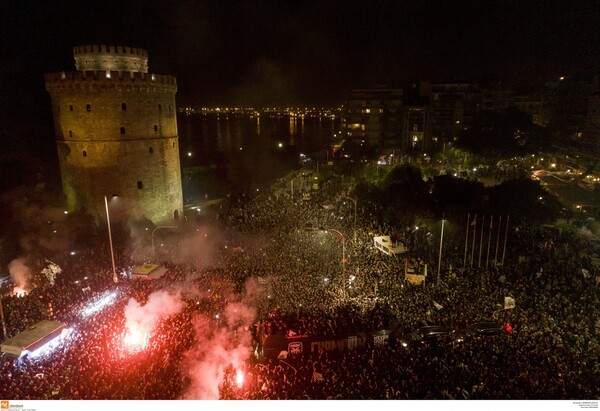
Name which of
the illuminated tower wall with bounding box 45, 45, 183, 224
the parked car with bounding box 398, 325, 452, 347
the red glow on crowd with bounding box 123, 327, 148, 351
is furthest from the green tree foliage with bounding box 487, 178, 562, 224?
the illuminated tower wall with bounding box 45, 45, 183, 224

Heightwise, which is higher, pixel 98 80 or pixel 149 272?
pixel 98 80

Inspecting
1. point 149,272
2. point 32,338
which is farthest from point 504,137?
point 32,338

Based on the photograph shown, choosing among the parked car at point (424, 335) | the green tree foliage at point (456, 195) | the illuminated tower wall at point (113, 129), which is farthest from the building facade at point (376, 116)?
the parked car at point (424, 335)

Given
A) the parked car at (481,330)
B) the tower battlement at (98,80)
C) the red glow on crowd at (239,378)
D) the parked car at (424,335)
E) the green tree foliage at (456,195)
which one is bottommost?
the red glow on crowd at (239,378)

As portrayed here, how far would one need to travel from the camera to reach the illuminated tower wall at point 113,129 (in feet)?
86.8

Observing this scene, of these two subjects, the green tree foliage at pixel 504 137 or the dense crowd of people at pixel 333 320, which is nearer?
the dense crowd of people at pixel 333 320

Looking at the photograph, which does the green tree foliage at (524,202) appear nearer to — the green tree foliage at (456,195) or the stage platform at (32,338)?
the green tree foliage at (456,195)

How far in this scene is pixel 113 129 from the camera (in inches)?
1056

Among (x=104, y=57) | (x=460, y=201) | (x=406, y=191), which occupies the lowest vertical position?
(x=460, y=201)

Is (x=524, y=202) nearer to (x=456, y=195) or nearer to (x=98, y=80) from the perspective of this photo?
(x=456, y=195)

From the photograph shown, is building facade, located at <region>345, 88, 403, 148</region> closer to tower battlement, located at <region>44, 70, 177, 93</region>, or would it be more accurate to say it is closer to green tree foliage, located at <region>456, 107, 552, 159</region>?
green tree foliage, located at <region>456, 107, 552, 159</region>

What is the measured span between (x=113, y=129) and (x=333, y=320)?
1947 cm
